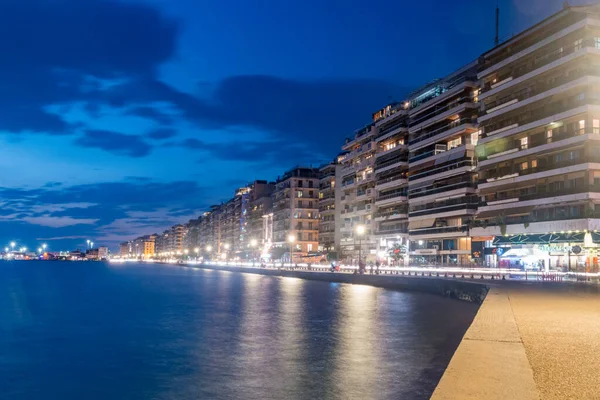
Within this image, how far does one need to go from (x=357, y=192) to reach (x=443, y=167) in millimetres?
29209

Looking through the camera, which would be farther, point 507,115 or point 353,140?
point 353,140

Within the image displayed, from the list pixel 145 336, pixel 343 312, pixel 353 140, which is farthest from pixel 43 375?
pixel 353 140

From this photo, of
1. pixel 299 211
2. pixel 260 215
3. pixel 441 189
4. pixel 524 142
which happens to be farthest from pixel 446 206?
pixel 260 215

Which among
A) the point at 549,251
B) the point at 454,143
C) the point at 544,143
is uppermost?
the point at 454,143

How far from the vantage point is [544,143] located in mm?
62875

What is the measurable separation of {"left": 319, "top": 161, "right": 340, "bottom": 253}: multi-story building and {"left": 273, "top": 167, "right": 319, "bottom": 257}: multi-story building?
11.7 m

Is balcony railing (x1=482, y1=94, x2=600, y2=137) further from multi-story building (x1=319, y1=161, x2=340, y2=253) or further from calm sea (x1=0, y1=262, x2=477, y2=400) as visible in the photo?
multi-story building (x1=319, y1=161, x2=340, y2=253)

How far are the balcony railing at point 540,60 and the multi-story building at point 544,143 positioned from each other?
0.12 metres

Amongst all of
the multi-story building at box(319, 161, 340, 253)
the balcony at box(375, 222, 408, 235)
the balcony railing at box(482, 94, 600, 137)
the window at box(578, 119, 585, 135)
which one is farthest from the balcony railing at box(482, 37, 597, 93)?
the multi-story building at box(319, 161, 340, 253)

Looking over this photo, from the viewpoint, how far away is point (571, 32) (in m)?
59.3

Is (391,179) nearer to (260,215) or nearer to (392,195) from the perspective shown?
(392,195)

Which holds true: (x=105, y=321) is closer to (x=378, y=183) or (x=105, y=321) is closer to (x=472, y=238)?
(x=472, y=238)

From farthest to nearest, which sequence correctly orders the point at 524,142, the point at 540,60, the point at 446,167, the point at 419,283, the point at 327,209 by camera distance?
the point at 327,209, the point at 446,167, the point at 524,142, the point at 540,60, the point at 419,283

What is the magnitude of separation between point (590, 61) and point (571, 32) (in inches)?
156
